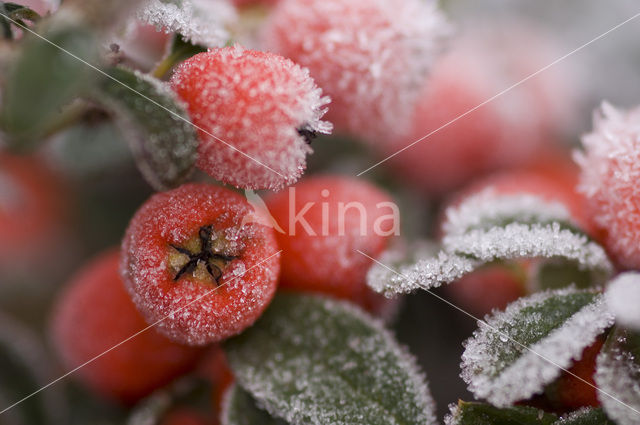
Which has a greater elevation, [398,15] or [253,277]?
[398,15]

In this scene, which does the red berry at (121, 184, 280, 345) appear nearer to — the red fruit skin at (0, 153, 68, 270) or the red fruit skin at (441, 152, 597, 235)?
the red fruit skin at (441, 152, 597, 235)

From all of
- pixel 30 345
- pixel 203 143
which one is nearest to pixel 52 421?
pixel 30 345

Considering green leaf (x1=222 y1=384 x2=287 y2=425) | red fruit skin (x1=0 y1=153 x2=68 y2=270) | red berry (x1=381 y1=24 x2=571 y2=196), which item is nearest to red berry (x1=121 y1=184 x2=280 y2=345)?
green leaf (x1=222 y1=384 x2=287 y2=425)

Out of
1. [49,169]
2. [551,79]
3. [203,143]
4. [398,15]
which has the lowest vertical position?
[203,143]

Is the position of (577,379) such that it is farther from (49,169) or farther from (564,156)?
(49,169)

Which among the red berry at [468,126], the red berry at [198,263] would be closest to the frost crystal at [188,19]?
the red berry at [198,263]

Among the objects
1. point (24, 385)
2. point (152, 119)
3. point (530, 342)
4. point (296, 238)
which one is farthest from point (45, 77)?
point (24, 385)

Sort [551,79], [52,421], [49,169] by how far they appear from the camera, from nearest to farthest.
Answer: [52,421] → [49,169] → [551,79]
